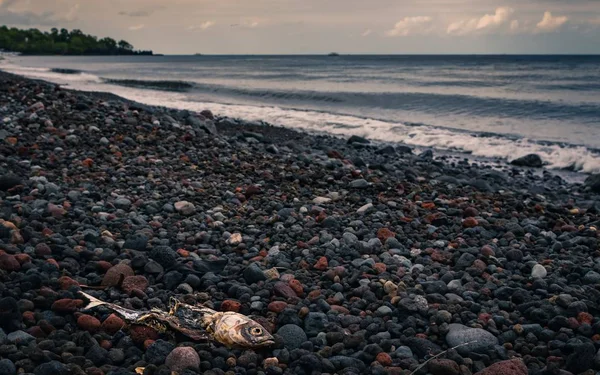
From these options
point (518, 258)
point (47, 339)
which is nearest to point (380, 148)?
point (518, 258)

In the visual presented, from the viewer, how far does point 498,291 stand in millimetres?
4031

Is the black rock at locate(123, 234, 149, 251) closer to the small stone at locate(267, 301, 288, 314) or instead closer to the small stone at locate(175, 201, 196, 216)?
the small stone at locate(175, 201, 196, 216)

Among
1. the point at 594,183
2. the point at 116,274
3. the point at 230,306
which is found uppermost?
the point at 116,274

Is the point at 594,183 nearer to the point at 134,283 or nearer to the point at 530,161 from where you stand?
the point at 530,161

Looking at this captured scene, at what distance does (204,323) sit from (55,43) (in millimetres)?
137808

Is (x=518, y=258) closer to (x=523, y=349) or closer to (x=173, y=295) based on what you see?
(x=523, y=349)

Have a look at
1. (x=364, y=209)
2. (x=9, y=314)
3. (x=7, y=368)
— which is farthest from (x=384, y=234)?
(x=7, y=368)

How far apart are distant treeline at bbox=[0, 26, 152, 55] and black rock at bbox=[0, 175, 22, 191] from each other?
12379 centimetres

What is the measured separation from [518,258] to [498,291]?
2.69ft

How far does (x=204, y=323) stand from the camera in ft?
11.1

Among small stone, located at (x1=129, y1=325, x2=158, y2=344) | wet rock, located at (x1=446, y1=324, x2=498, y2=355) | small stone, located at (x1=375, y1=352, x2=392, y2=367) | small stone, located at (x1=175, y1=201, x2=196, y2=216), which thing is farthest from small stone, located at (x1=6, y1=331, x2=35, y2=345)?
small stone, located at (x1=175, y1=201, x2=196, y2=216)

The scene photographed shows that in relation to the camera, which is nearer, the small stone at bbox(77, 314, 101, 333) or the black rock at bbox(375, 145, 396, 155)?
the small stone at bbox(77, 314, 101, 333)

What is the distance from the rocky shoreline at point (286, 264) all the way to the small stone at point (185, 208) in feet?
0.05

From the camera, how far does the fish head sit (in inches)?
126
